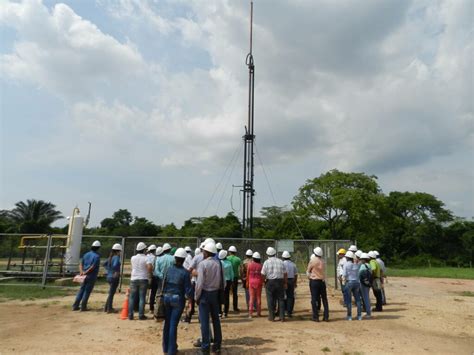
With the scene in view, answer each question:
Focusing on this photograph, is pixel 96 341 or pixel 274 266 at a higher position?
pixel 274 266

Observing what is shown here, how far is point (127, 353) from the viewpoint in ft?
21.9

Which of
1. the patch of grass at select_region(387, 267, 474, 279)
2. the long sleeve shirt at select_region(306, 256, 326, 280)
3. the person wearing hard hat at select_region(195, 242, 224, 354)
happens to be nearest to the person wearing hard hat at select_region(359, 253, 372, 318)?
the long sleeve shirt at select_region(306, 256, 326, 280)

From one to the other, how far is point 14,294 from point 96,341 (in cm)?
784

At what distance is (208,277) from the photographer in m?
6.66

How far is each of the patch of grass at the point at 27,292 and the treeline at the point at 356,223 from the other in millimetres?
25194

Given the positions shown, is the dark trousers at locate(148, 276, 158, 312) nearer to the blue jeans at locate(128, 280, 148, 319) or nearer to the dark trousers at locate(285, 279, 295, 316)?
the blue jeans at locate(128, 280, 148, 319)

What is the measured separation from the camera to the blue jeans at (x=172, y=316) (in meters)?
6.33

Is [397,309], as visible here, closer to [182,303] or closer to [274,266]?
[274,266]

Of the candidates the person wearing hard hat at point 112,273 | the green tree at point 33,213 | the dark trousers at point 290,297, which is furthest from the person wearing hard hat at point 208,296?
the green tree at point 33,213

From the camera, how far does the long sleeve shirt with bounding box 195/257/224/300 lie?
6.60 metres

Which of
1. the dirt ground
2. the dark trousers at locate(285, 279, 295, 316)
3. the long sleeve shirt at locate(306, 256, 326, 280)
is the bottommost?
the dirt ground

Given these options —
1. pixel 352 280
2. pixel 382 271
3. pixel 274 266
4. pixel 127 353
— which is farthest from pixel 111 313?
pixel 382 271

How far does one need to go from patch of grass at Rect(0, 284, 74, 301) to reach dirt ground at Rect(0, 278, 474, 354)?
1.38 metres

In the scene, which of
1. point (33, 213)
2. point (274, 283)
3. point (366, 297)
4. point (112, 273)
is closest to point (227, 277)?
point (274, 283)
